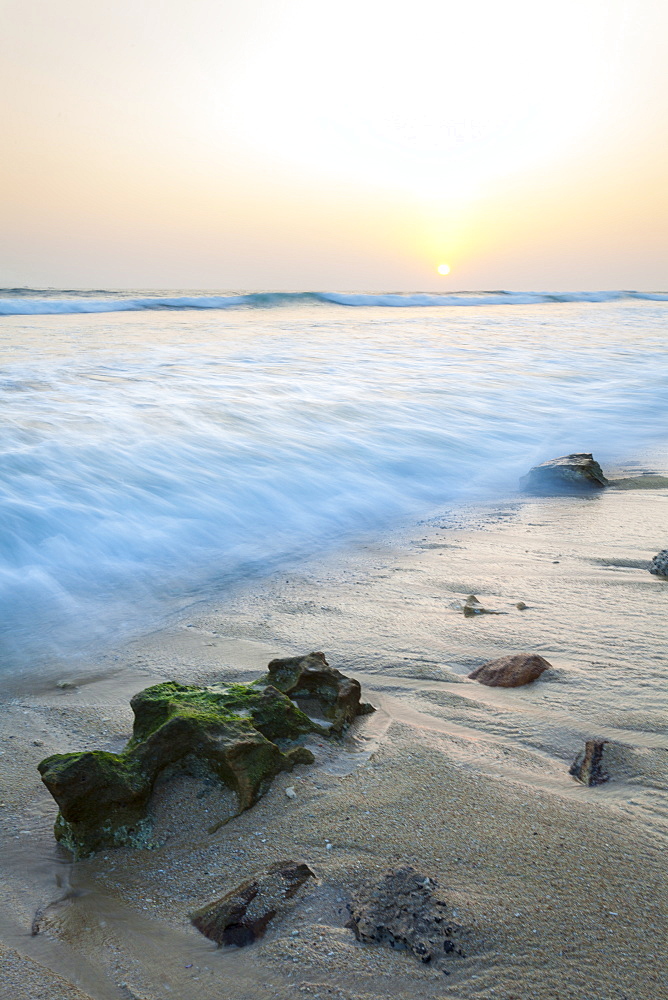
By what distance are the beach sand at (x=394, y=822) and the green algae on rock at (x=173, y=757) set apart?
44mm

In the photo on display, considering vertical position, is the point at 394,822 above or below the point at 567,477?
below

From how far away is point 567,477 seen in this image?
478 centimetres

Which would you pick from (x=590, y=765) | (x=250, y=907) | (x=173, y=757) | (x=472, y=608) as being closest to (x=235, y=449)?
(x=472, y=608)

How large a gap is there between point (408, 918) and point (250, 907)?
0.29 m

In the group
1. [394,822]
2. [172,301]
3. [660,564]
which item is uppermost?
[172,301]

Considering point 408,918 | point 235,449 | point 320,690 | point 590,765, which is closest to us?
point 408,918

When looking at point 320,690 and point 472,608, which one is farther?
point 472,608

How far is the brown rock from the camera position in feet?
7.16

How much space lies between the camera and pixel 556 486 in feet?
15.7

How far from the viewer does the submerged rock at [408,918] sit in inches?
50.1

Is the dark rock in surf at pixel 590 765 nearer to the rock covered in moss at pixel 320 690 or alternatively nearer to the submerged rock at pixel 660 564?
the rock covered in moss at pixel 320 690

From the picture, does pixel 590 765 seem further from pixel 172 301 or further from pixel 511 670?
pixel 172 301

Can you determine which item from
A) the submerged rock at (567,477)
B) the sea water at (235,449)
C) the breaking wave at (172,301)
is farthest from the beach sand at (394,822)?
the breaking wave at (172,301)

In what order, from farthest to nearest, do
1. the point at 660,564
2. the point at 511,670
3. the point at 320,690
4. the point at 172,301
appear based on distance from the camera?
1. the point at 172,301
2. the point at 660,564
3. the point at 511,670
4. the point at 320,690
